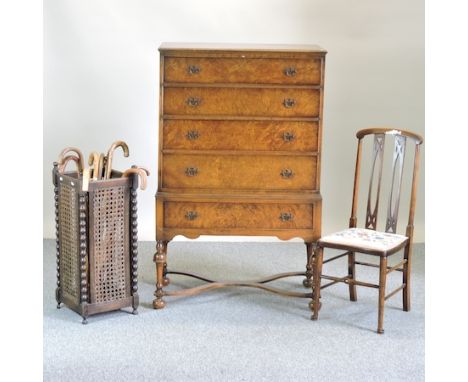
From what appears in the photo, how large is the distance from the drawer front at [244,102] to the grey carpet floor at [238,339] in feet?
3.48

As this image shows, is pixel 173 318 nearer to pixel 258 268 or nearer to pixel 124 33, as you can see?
pixel 258 268

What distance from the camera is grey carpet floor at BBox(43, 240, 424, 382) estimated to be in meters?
3.22

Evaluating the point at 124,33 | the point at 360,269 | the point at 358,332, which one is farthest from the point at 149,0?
the point at 358,332

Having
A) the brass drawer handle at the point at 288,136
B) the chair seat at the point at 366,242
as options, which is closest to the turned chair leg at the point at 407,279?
the chair seat at the point at 366,242

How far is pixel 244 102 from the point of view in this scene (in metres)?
3.96

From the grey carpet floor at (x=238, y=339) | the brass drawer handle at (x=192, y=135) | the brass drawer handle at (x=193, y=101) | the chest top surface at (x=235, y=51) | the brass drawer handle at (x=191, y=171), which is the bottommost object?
the grey carpet floor at (x=238, y=339)

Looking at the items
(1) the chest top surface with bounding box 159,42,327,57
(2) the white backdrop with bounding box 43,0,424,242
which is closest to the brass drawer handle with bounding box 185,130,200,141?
(1) the chest top surface with bounding box 159,42,327,57

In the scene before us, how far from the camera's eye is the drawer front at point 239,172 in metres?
4.00

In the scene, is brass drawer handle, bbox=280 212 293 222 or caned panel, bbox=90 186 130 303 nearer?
caned panel, bbox=90 186 130 303

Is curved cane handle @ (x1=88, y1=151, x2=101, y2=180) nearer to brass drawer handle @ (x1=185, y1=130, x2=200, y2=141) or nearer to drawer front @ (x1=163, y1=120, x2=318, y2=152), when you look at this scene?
drawer front @ (x1=163, y1=120, x2=318, y2=152)

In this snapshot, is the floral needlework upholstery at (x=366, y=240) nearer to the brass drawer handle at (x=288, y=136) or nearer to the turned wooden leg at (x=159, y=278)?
the brass drawer handle at (x=288, y=136)

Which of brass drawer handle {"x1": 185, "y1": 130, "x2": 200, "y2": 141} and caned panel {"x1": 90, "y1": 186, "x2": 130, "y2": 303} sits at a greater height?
brass drawer handle {"x1": 185, "y1": 130, "x2": 200, "y2": 141}

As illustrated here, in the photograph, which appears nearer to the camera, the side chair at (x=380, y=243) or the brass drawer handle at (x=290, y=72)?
the side chair at (x=380, y=243)
